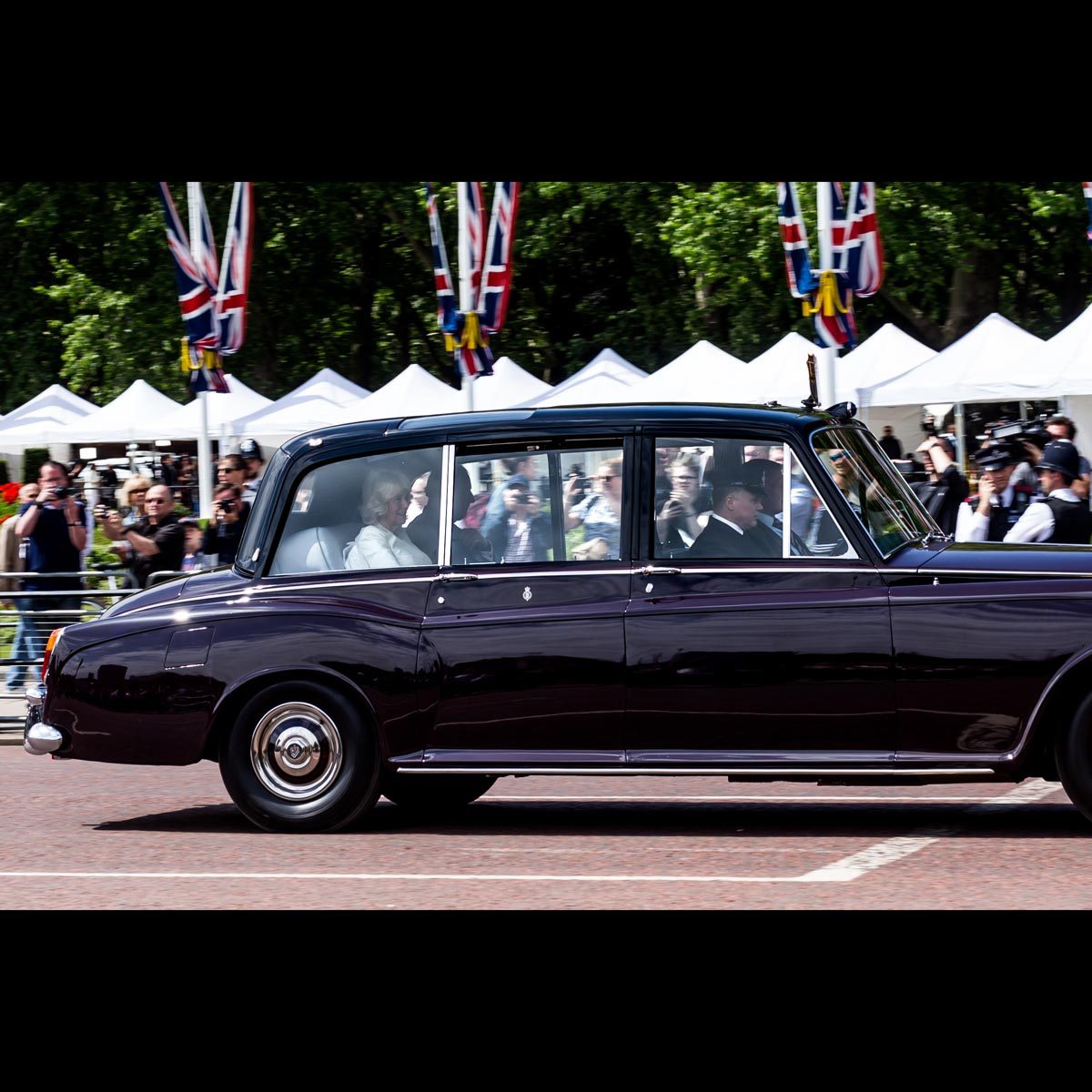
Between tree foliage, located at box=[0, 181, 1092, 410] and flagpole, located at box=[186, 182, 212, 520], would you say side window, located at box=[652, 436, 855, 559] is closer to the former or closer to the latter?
flagpole, located at box=[186, 182, 212, 520]

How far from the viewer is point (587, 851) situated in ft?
26.0

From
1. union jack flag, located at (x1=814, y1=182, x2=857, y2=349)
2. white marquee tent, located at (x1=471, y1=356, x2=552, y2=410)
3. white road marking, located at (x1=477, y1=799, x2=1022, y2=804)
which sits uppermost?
union jack flag, located at (x1=814, y1=182, x2=857, y2=349)

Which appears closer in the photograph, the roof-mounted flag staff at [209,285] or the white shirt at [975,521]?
the white shirt at [975,521]

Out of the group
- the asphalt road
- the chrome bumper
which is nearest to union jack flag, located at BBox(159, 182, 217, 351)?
the asphalt road

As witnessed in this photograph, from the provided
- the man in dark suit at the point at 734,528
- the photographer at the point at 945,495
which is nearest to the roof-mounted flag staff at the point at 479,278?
the photographer at the point at 945,495

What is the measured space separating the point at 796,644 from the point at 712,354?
21712mm

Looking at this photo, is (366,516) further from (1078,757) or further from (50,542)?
(50,542)

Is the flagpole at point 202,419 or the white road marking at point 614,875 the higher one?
the flagpole at point 202,419

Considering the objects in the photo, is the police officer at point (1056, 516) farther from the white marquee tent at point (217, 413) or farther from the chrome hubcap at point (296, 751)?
the white marquee tent at point (217, 413)

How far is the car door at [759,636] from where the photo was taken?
7.72 m

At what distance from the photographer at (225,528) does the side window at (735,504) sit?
4763mm

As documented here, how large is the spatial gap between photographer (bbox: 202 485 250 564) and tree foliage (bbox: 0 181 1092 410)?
25285 mm

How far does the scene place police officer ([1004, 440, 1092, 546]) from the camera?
11.3 metres
